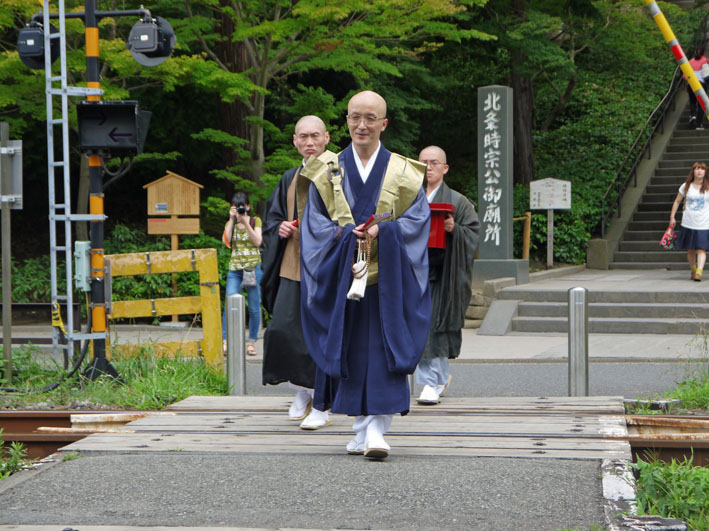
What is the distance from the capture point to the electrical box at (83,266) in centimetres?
791

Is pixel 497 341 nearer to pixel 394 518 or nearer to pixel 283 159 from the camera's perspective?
pixel 283 159

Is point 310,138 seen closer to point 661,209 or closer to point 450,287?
point 450,287

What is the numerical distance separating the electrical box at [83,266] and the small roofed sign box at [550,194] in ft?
40.1

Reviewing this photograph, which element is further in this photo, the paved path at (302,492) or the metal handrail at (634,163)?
the metal handrail at (634,163)

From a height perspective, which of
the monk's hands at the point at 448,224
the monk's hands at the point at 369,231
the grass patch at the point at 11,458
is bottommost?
the grass patch at the point at 11,458

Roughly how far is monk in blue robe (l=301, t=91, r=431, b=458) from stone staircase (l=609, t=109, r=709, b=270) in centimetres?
1484

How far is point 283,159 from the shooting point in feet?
Answer: 47.3

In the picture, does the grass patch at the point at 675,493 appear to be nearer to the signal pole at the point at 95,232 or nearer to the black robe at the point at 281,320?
the black robe at the point at 281,320

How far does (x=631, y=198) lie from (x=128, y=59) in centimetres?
1267

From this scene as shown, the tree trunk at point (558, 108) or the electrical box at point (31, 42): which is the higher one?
the tree trunk at point (558, 108)

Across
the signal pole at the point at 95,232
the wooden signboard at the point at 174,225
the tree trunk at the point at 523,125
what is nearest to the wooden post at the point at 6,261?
the signal pole at the point at 95,232

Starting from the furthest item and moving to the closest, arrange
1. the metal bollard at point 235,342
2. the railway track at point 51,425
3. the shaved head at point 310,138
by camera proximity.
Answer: the metal bollard at point 235,342 < the shaved head at point 310,138 < the railway track at point 51,425

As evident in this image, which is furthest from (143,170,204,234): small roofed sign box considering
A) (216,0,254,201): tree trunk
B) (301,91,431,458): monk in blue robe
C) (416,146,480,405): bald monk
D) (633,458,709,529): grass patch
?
(633,458,709,529): grass patch

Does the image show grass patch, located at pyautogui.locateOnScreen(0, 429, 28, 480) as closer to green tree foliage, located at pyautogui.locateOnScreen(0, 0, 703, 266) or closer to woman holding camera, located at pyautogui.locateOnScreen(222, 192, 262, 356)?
woman holding camera, located at pyautogui.locateOnScreen(222, 192, 262, 356)
